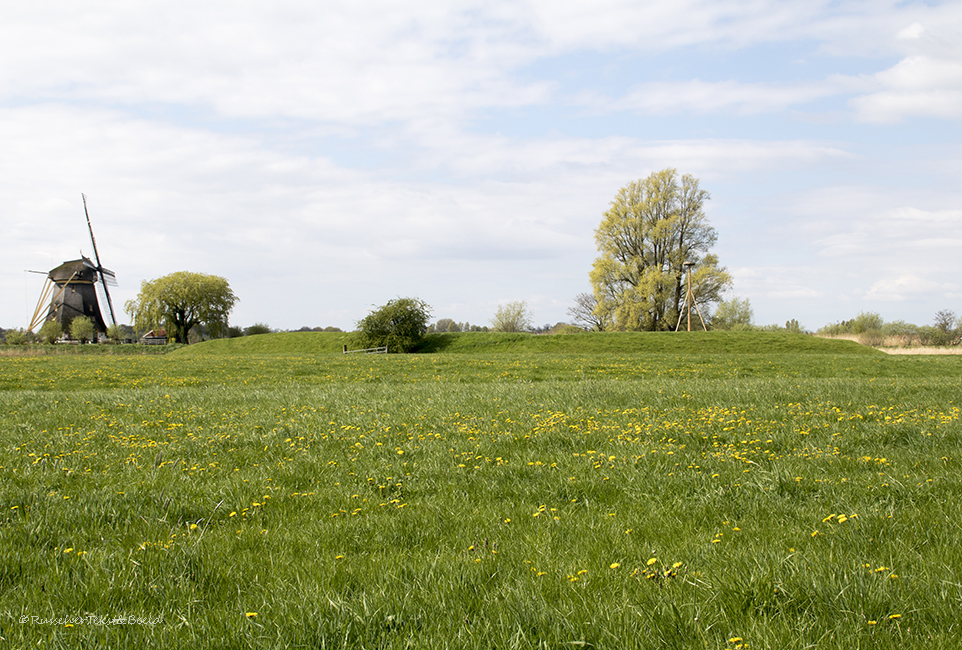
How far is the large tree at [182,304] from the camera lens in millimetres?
83250

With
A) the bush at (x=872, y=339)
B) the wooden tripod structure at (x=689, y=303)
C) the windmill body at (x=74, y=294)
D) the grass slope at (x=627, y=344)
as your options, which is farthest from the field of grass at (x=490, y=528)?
the windmill body at (x=74, y=294)

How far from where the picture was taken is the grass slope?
48.0m

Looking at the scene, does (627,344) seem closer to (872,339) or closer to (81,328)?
(872,339)

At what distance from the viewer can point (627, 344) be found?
49.9 m

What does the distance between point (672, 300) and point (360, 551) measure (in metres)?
61.2

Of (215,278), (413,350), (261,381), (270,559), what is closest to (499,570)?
(270,559)

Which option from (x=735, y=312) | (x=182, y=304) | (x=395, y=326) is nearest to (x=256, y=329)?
(x=182, y=304)

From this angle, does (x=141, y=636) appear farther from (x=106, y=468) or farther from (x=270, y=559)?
(x=106, y=468)

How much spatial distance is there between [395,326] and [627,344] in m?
23.7

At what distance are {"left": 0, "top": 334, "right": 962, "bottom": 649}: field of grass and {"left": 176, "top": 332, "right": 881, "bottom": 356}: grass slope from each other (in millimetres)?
39712

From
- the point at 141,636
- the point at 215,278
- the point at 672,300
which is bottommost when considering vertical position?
the point at 141,636

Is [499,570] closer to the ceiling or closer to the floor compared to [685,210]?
closer to the floor

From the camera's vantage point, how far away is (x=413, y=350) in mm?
57562

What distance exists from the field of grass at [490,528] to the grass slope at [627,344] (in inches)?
1563
